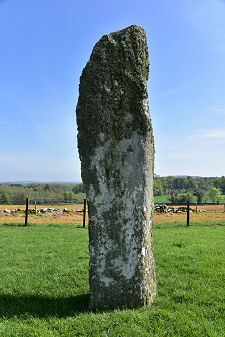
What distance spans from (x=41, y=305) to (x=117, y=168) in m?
2.66

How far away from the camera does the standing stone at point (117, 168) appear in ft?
13.5

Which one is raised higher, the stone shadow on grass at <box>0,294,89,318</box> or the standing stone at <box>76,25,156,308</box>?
the standing stone at <box>76,25,156,308</box>

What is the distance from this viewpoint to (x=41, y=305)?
14.4 feet

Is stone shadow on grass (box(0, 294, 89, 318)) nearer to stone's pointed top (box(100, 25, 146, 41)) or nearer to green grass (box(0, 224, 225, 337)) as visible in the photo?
green grass (box(0, 224, 225, 337))

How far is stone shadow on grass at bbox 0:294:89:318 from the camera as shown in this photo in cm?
→ 412

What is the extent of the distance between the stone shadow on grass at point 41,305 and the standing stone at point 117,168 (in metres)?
0.40

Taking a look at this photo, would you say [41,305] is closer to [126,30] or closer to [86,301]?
[86,301]

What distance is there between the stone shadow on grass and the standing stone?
1.31 feet

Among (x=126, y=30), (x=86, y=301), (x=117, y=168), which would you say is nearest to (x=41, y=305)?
(x=86, y=301)

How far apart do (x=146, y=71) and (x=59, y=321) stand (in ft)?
14.1

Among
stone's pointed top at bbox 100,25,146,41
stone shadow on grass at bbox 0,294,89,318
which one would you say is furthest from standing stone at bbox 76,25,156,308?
stone shadow on grass at bbox 0,294,89,318

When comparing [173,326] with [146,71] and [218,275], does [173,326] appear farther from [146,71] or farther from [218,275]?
[146,71]

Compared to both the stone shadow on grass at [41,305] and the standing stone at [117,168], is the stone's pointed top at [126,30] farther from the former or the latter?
the stone shadow on grass at [41,305]

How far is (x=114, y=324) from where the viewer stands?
363 cm
